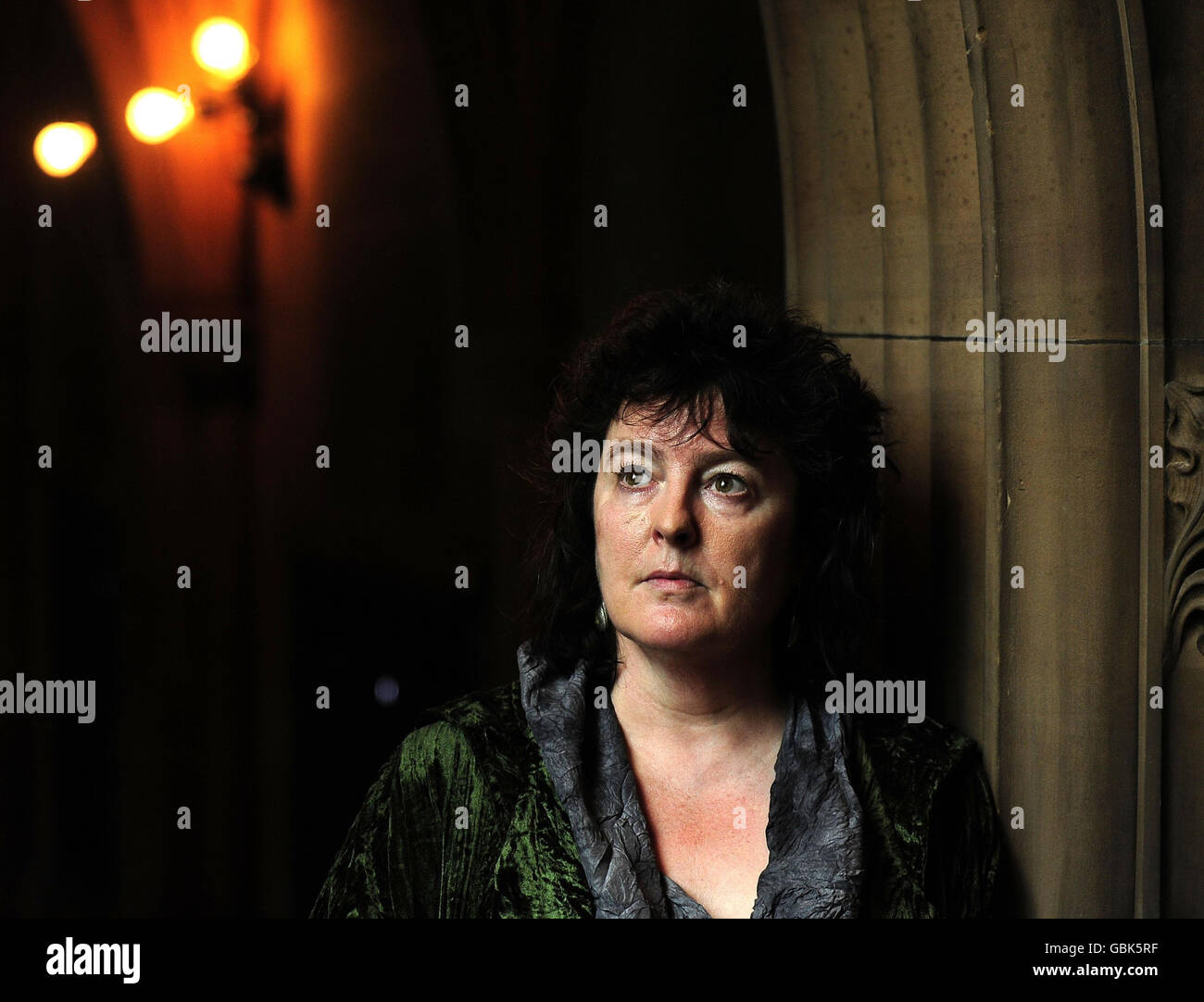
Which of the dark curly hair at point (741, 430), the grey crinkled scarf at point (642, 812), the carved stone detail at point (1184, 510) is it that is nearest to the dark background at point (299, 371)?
the dark curly hair at point (741, 430)

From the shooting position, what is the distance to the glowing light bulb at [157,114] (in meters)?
1.83

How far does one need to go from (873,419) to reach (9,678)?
4.32 feet

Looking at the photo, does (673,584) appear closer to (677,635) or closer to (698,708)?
(677,635)

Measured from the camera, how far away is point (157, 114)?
183cm

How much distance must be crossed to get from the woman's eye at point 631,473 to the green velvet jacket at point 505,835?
1.18 feet

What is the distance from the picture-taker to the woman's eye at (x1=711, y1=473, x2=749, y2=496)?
1562 mm

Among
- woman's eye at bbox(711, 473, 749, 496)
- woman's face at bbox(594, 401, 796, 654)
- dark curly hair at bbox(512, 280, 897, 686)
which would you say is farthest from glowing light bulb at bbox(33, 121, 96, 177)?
woman's eye at bbox(711, 473, 749, 496)

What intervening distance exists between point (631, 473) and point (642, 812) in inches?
17.7

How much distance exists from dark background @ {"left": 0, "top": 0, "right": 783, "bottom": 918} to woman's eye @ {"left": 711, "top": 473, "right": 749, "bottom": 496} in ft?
1.79

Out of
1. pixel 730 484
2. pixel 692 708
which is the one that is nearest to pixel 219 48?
pixel 730 484

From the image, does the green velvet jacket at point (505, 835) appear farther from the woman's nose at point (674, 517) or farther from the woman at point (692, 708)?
the woman's nose at point (674, 517)

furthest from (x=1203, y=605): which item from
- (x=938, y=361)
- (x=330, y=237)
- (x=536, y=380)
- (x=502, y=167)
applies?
(x=330, y=237)
